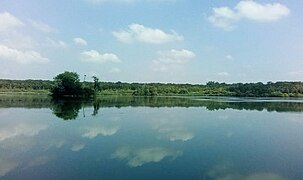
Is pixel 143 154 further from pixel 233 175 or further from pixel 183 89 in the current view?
pixel 183 89

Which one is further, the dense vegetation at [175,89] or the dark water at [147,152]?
the dense vegetation at [175,89]

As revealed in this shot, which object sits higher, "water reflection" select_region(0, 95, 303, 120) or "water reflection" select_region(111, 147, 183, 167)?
"water reflection" select_region(0, 95, 303, 120)

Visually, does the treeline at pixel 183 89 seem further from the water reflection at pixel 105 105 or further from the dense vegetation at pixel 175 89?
the water reflection at pixel 105 105

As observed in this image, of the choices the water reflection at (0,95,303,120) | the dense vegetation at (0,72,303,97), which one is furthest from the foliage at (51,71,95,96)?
the dense vegetation at (0,72,303,97)

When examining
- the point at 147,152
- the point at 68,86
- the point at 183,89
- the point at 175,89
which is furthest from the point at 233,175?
A: the point at 183,89

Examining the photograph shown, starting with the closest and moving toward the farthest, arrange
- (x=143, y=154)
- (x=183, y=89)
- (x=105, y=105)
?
(x=143, y=154) → (x=105, y=105) → (x=183, y=89)

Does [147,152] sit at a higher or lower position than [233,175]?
higher

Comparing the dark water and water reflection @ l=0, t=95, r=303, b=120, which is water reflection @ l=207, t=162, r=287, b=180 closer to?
the dark water

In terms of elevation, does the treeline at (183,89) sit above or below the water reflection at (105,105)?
above

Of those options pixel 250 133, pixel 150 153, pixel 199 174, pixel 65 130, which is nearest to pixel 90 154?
pixel 150 153

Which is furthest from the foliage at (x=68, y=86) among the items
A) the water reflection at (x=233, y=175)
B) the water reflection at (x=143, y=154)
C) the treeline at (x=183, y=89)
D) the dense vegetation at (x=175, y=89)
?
the water reflection at (x=233, y=175)

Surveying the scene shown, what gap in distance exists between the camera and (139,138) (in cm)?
1545

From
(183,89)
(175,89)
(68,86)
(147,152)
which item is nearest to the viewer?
(147,152)

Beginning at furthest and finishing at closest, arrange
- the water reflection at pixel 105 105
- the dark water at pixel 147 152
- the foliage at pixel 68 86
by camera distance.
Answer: the foliage at pixel 68 86, the water reflection at pixel 105 105, the dark water at pixel 147 152
